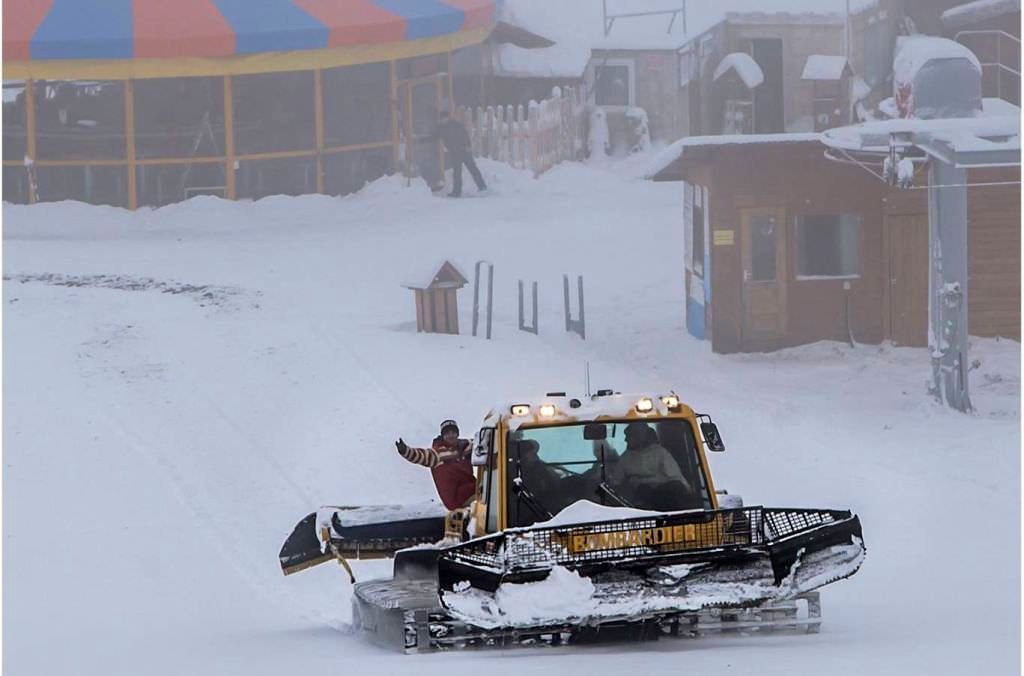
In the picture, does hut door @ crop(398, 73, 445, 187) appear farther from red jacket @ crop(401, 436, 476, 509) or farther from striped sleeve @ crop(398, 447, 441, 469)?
striped sleeve @ crop(398, 447, 441, 469)

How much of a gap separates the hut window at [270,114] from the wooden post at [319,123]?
15 centimetres

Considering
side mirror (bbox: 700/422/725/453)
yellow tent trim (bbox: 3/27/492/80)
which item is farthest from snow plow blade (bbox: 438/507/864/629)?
yellow tent trim (bbox: 3/27/492/80)

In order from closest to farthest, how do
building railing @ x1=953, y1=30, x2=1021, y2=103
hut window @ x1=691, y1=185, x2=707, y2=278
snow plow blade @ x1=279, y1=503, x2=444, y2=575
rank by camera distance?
snow plow blade @ x1=279, y1=503, x2=444, y2=575
hut window @ x1=691, y1=185, x2=707, y2=278
building railing @ x1=953, y1=30, x2=1021, y2=103

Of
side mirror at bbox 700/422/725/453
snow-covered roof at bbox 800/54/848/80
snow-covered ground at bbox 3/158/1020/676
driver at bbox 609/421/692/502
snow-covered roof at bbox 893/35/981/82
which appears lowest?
snow-covered ground at bbox 3/158/1020/676

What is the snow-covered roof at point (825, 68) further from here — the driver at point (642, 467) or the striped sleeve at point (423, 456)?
the driver at point (642, 467)

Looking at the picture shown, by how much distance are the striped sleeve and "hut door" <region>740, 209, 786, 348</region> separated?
13.8 meters

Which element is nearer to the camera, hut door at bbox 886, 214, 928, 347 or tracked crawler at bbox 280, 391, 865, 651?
tracked crawler at bbox 280, 391, 865, 651

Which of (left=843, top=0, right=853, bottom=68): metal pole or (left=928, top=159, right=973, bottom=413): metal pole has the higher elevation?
(left=843, top=0, right=853, bottom=68): metal pole

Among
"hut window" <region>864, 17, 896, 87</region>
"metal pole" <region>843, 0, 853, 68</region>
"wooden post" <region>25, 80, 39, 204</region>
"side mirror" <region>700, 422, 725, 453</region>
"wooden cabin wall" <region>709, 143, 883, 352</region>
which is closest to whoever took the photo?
"side mirror" <region>700, 422, 725, 453</region>

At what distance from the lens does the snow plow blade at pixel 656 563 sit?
10188 millimetres

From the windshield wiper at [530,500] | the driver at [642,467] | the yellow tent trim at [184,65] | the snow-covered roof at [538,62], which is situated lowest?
the windshield wiper at [530,500]

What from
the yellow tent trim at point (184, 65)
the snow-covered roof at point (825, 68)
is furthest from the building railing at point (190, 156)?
the snow-covered roof at point (825, 68)

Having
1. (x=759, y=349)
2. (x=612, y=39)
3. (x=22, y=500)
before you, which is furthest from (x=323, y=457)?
(x=612, y=39)

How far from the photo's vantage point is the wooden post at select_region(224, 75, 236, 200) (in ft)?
109
